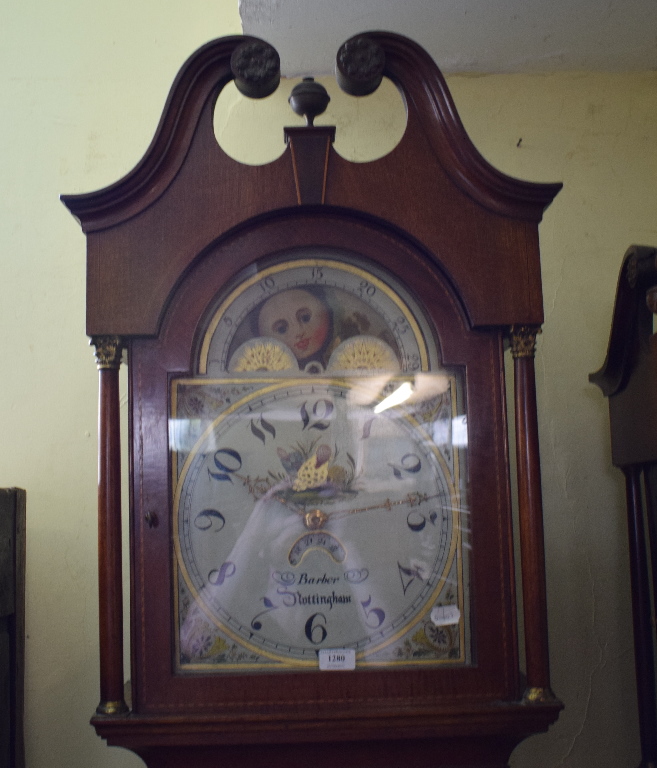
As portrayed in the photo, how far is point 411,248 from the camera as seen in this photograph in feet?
3.27

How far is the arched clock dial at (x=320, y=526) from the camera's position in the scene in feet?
3.11

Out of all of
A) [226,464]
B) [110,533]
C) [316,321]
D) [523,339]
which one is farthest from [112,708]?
[523,339]

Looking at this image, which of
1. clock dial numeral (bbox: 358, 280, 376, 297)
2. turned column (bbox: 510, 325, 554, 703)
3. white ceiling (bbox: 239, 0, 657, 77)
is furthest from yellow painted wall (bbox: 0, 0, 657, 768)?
clock dial numeral (bbox: 358, 280, 376, 297)

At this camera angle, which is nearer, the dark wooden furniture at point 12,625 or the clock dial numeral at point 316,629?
the clock dial numeral at point 316,629

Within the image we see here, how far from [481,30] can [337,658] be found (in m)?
1.03

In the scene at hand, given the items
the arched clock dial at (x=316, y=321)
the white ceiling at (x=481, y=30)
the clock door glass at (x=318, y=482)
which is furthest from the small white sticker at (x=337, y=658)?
the white ceiling at (x=481, y=30)

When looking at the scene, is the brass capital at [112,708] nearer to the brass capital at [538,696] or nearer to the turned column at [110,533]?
the turned column at [110,533]

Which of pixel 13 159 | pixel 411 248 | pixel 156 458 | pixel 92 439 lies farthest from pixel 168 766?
pixel 13 159

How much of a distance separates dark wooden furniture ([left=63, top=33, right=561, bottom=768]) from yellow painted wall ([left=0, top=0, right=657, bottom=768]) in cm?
41

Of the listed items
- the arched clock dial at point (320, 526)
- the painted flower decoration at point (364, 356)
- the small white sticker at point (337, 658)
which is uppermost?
the painted flower decoration at point (364, 356)

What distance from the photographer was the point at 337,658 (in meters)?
0.94

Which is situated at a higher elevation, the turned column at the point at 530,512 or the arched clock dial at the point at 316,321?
the arched clock dial at the point at 316,321

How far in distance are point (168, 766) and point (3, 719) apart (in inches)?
15.1

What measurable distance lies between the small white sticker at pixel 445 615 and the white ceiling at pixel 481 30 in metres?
0.90
